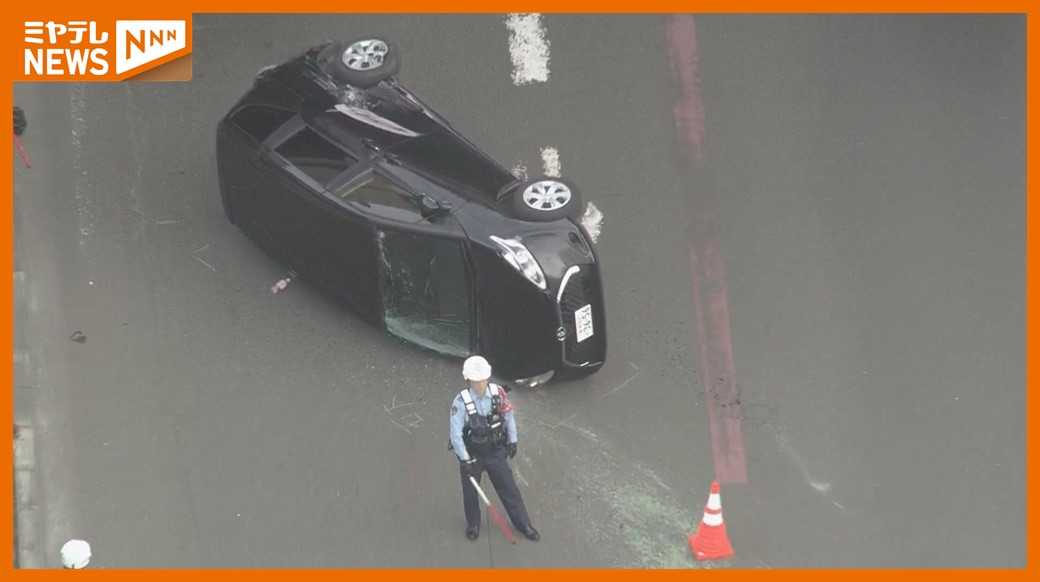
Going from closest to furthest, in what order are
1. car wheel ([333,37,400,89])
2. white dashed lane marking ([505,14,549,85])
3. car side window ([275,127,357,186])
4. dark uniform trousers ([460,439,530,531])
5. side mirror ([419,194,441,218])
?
dark uniform trousers ([460,439,530,531]) → side mirror ([419,194,441,218]) → car side window ([275,127,357,186]) → car wheel ([333,37,400,89]) → white dashed lane marking ([505,14,549,85])

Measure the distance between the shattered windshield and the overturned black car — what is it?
0.04ft

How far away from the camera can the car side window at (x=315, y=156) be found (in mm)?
10703

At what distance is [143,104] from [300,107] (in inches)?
90.5

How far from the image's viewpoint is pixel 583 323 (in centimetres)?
1041

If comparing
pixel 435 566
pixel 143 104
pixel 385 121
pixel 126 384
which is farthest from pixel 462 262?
pixel 143 104

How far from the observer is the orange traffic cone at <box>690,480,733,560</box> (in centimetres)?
980

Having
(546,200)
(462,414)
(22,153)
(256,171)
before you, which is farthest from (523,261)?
(22,153)

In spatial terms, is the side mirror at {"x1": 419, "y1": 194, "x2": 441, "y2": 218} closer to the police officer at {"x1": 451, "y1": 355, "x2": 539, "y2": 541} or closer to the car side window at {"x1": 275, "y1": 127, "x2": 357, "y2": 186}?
the car side window at {"x1": 275, "y1": 127, "x2": 357, "y2": 186}

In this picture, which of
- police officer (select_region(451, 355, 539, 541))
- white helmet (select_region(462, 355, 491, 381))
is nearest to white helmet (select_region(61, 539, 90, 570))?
police officer (select_region(451, 355, 539, 541))

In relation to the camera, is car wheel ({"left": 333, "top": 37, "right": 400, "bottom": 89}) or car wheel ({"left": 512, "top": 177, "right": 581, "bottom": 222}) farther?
car wheel ({"left": 333, "top": 37, "right": 400, "bottom": 89})

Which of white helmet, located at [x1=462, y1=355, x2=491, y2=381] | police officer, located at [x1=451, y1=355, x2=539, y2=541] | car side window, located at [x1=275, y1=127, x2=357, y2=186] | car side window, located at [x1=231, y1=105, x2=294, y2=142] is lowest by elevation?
police officer, located at [x1=451, y1=355, x2=539, y2=541]

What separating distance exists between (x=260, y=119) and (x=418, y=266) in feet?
6.43

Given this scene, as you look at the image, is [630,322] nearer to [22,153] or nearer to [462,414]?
[462,414]

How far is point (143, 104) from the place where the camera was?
12.6m
